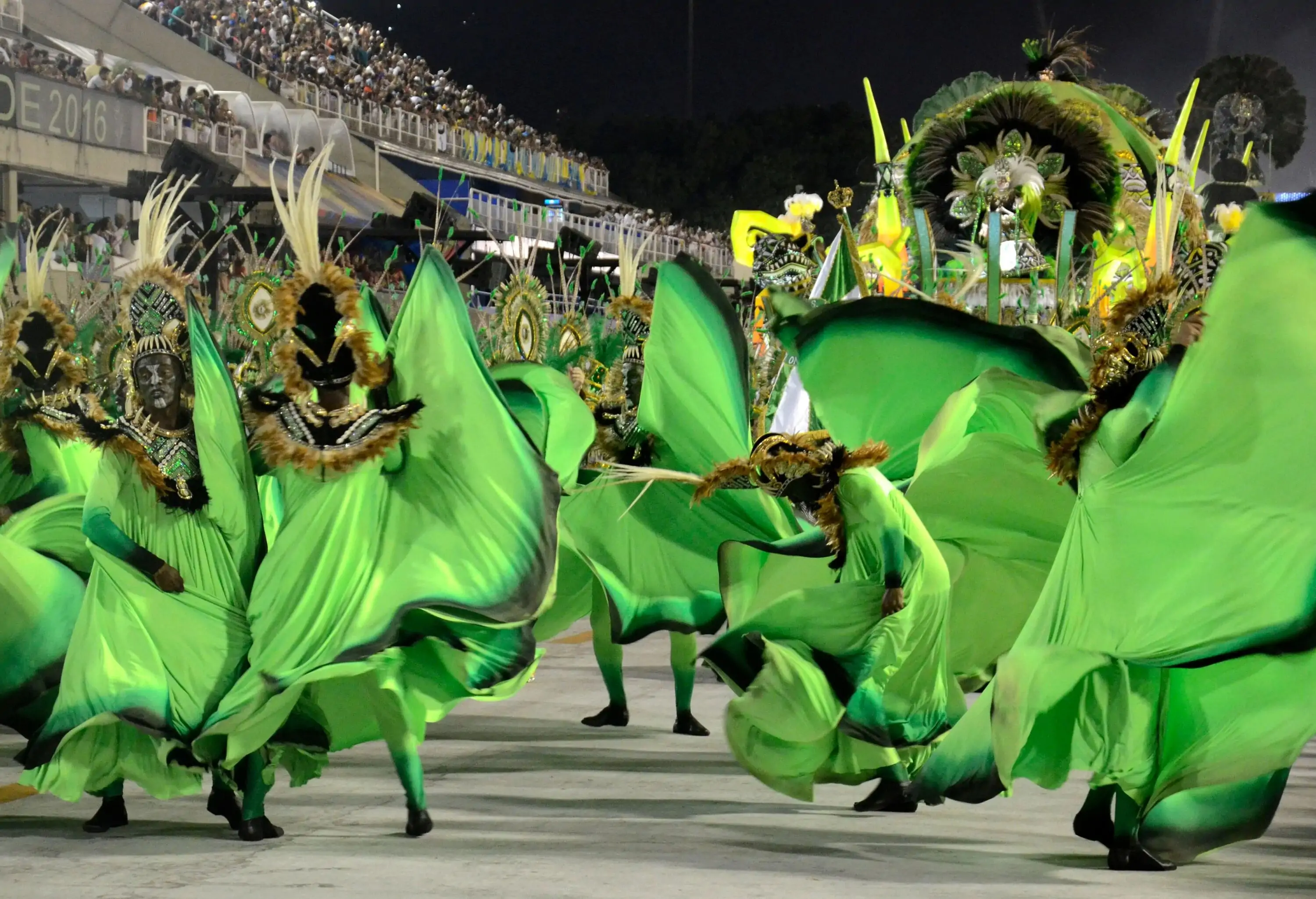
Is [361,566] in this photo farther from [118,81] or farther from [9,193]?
[118,81]

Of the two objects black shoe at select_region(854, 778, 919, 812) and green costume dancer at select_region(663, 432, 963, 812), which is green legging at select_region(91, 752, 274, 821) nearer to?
green costume dancer at select_region(663, 432, 963, 812)

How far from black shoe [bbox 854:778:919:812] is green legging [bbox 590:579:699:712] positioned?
62.9 inches

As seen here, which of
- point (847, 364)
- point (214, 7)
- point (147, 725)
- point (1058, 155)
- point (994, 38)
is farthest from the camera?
point (994, 38)

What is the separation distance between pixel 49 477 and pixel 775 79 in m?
41.2

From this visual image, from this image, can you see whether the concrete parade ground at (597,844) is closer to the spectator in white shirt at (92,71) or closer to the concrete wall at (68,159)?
the concrete wall at (68,159)

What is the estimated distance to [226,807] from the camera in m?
5.91

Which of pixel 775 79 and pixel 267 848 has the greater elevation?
pixel 775 79

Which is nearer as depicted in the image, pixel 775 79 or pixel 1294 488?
pixel 1294 488

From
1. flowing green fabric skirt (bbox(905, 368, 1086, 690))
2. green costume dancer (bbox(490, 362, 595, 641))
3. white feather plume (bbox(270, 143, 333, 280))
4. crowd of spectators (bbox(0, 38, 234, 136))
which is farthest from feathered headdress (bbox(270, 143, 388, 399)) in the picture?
crowd of spectators (bbox(0, 38, 234, 136))

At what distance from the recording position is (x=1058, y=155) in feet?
38.1

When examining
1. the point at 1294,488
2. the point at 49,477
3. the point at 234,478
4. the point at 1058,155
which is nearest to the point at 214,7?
the point at 1058,155

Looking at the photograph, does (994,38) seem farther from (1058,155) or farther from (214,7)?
(1058,155)

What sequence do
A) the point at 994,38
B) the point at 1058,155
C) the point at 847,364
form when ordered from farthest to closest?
1. the point at 994,38
2. the point at 1058,155
3. the point at 847,364

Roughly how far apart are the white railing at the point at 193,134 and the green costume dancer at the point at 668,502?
1228 centimetres
